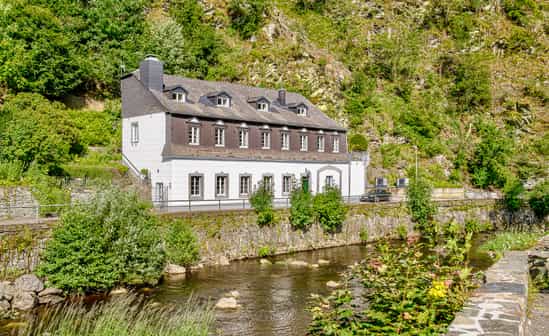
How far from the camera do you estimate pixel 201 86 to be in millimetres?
35875

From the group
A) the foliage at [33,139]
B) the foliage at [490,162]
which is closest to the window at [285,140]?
the foliage at [33,139]

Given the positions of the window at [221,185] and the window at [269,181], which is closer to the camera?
the window at [221,185]

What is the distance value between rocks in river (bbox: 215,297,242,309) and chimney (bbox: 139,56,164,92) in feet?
62.4

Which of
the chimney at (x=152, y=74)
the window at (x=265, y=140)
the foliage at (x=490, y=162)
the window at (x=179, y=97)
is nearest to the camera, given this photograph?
the window at (x=179, y=97)

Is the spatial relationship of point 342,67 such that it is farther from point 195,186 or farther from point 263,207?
point 263,207

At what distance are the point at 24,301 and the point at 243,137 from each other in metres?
19.4

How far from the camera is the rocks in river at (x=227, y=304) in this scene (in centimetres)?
1675

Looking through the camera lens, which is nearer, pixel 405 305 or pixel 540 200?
pixel 405 305

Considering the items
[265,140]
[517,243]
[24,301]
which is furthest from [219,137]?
[517,243]

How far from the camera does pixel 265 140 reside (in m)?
34.7

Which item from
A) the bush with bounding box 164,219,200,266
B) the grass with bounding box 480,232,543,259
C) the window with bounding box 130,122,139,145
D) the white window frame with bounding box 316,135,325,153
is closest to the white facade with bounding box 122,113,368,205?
the window with bounding box 130,122,139,145

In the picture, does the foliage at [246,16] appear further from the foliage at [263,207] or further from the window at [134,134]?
the foliage at [263,207]

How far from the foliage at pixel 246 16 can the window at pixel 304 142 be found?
25454mm

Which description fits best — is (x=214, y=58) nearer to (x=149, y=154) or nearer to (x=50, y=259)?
(x=149, y=154)
